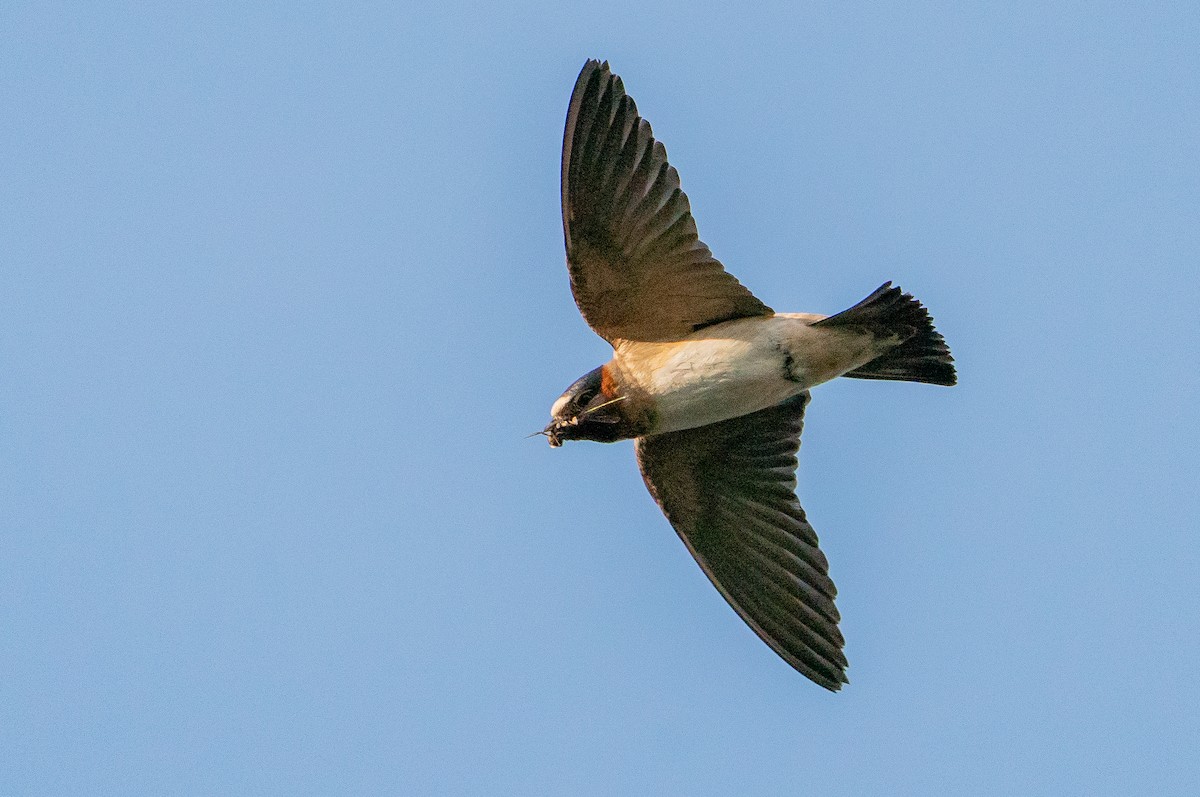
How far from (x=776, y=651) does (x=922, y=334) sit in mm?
1740

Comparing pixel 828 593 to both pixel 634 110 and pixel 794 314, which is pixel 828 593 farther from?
pixel 634 110

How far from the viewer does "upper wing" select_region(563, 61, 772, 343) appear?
7.65 metres

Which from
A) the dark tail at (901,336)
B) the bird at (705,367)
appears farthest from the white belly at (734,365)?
the dark tail at (901,336)

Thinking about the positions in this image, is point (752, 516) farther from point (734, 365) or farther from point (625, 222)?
point (625, 222)

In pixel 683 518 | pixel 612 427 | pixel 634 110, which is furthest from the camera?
pixel 683 518

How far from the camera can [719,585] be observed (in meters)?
8.67

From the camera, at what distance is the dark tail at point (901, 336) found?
25.8ft

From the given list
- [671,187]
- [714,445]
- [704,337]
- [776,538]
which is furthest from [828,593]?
[671,187]

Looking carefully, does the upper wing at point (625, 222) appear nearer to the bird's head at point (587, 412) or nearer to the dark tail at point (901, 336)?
the bird's head at point (587, 412)

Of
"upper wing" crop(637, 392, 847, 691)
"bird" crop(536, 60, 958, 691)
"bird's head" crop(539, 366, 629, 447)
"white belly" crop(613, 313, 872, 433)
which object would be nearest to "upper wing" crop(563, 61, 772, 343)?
"bird" crop(536, 60, 958, 691)

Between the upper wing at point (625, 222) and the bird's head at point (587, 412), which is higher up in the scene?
the upper wing at point (625, 222)

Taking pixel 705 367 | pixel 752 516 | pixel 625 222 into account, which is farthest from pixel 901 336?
pixel 625 222

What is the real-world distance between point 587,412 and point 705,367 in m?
0.61

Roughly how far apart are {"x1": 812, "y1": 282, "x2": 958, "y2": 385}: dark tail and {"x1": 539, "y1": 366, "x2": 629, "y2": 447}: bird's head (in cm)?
105
